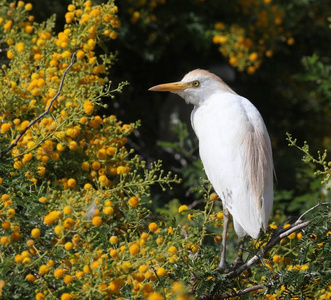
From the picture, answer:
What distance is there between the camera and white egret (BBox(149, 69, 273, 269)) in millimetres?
1729

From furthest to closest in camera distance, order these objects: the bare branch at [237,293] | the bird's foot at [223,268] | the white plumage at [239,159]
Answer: the white plumage at [239,159]
the bird's foot at [223,268]
the bare branch at [237,293]

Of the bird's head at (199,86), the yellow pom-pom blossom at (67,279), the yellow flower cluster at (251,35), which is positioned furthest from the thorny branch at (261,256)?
the yellow flower cluster at (251,35)

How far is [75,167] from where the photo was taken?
180cm

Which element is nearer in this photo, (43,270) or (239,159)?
(43,270)

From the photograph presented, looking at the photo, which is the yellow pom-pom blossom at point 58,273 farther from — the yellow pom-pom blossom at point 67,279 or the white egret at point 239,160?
the white egret at point 239,160

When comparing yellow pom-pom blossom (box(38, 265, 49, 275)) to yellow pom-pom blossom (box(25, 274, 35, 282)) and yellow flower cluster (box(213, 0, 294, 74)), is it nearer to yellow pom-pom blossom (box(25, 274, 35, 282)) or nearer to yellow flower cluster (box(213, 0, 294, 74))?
yellow pom-pom blossom (box(25, 274, 35, 282))

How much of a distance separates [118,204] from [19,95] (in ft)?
1.72

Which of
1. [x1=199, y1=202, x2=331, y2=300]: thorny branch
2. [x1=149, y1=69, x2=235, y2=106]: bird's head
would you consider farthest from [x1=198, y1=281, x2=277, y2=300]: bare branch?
[x1=149, y1=69, x2=235, y2=106]: bird's head

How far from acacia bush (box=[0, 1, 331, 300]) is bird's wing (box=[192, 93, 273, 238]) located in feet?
0.28

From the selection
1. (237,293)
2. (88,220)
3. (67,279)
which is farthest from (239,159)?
(67,279)

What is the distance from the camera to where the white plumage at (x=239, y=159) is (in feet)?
5.68

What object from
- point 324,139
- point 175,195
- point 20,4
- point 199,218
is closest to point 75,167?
point 199,218

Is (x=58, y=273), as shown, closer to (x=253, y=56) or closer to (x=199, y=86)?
(x=199, y=86)

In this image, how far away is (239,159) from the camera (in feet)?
5.95
